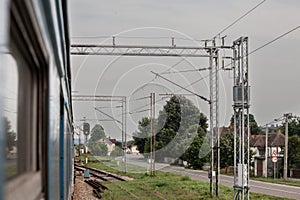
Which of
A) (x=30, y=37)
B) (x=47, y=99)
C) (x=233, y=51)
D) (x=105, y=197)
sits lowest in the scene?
(x=105, y=197)

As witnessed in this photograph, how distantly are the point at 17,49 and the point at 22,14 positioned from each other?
→ 190 mm

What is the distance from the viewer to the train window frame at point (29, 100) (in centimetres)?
181

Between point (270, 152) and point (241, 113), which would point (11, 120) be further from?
point (270, 152)

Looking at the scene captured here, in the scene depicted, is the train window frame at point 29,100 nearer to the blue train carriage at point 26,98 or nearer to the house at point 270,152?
the blue train carriage at point 26,98

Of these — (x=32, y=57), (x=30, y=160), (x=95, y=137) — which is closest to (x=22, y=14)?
(x=32, y=57)

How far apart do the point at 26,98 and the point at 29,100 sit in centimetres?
6

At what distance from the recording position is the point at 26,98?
2271 mm

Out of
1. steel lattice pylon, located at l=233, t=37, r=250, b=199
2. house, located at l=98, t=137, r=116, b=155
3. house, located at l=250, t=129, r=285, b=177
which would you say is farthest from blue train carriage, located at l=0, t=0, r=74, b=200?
house, located at l=98, t=137, r=116, b=155

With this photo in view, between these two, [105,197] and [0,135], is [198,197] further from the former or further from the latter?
[0,135]

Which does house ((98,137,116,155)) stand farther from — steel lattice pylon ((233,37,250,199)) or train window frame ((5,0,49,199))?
train window frame ((5,0,49,199))

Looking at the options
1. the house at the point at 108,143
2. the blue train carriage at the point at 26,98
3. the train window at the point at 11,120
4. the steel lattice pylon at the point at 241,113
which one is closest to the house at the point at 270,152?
the house at the point at 108,143

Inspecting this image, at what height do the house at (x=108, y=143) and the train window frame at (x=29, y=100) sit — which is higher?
the train window frame at (x=29, y=100)

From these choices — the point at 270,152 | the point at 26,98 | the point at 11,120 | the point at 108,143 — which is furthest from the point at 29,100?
the point at 108,143

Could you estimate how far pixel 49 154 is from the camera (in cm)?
268
